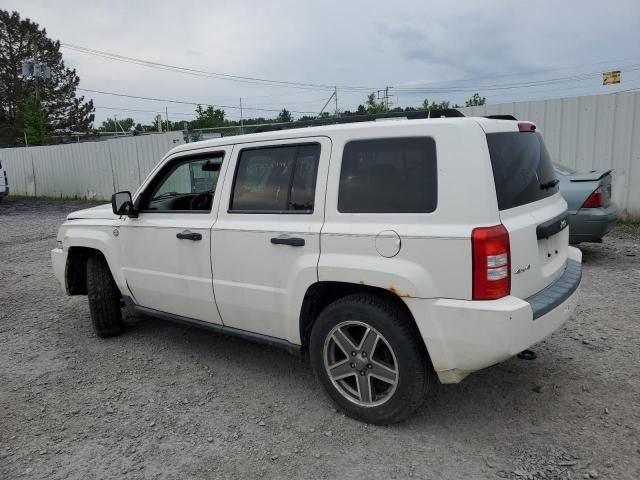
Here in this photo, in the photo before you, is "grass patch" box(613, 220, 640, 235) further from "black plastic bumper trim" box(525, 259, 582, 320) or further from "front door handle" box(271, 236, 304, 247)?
"front door handle" box(271, 236, 304, 247)

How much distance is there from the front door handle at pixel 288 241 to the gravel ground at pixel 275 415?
113cm

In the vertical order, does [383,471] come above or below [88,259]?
below

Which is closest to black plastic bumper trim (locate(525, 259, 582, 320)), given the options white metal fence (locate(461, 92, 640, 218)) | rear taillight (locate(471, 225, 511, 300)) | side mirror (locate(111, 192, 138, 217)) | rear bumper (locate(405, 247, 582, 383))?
rear bumper (locate(405, 247, 582, 383))

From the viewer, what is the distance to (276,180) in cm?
345

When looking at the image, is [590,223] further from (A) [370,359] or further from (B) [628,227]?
(A) [370,359]

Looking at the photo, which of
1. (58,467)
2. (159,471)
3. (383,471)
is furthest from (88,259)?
(383,471)

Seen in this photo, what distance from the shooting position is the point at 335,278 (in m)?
3.02

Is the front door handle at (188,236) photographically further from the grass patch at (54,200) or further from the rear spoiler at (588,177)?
the grass patch at (54,200)

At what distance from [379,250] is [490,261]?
61 cm

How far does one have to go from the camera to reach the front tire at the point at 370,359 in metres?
2.87

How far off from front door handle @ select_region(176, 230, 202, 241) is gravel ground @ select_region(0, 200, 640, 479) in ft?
3.59

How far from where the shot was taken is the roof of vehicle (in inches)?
110

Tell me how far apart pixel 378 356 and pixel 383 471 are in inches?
25.9

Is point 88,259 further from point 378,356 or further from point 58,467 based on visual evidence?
point 378,356
